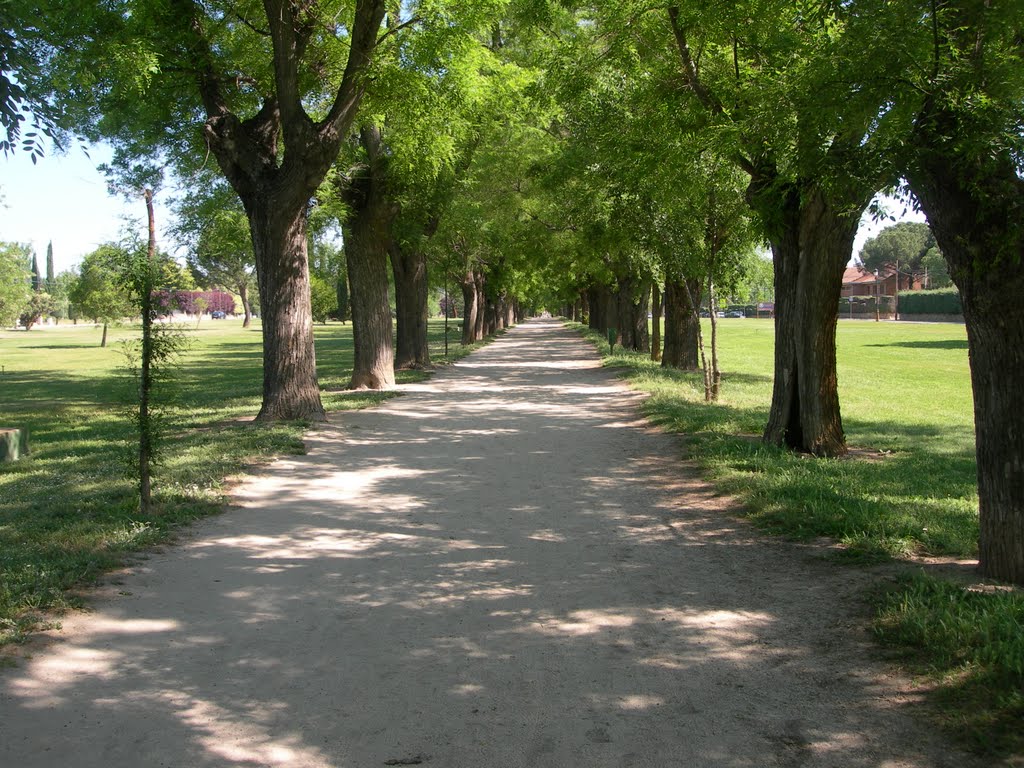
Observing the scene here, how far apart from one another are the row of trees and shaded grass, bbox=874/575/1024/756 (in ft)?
2.36

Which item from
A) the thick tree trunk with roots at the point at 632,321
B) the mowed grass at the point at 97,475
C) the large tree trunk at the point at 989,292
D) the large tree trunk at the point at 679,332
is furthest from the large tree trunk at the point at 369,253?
the thick tree trunk with roots at the point at 632,321

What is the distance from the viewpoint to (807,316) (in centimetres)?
1003

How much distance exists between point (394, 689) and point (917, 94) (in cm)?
460

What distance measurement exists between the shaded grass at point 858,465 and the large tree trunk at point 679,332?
1144 mm

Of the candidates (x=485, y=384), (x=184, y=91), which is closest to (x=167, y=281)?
(x=184, y=91)

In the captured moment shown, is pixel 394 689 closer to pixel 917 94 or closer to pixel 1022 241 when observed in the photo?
pixel 1022 241

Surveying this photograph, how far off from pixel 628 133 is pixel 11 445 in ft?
30.8

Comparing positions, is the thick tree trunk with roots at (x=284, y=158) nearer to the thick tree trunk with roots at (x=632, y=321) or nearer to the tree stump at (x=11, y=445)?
the tree stump at (x=11, y=445)

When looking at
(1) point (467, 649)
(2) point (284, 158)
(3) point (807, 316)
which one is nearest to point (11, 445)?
(2) point (284, 158)

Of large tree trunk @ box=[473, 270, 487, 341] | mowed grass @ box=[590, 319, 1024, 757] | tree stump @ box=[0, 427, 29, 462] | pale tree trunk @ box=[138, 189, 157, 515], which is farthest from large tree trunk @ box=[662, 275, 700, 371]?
large tree trunk @ box=[473, 270, 487, 341]

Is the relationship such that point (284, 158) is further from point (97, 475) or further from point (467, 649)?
point (467, 649)

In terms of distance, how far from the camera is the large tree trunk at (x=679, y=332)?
2261cm

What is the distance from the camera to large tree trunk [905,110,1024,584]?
5.04m

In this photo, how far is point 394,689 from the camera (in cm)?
423
